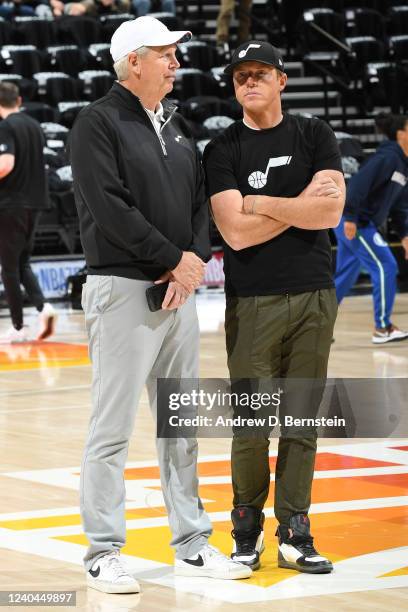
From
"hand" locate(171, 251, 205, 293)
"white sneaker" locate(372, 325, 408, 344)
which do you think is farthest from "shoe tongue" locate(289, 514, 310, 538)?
"white sneaker" locate(372, 325, 408, 344)

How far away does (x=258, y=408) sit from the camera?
4.72 m

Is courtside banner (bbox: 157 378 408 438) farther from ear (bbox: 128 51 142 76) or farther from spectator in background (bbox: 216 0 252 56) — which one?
spectator in background (bbox: 216 0 252 56)

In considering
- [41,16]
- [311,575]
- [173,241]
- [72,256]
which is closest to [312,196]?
[173,241]

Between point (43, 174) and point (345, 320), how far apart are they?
323cm

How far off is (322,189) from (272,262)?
0.99 feet

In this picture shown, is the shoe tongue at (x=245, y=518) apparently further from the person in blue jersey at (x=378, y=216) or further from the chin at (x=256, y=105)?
the person in blue jersey at (x=378, y=216)

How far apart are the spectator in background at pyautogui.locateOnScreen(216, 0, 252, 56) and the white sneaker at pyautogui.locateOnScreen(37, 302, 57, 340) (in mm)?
8823

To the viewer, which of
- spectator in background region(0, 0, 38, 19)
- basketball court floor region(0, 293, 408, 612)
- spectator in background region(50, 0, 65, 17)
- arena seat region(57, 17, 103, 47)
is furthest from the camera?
spectator in background region(50, 0, 65, 17)

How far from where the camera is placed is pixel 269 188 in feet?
15.8

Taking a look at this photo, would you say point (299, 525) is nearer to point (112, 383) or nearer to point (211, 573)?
point (211, 573)

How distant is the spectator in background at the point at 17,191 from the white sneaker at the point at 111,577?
682cm

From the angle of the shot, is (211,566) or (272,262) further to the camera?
(272,262)

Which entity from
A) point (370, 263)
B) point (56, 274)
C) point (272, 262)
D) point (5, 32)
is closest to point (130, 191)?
point (272, 262)

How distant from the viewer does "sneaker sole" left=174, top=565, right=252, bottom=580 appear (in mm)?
4562
